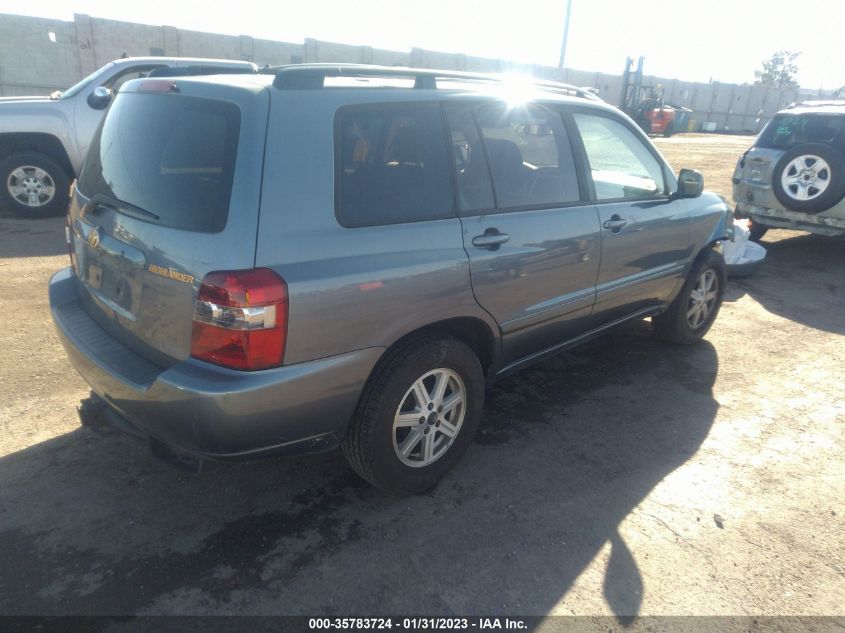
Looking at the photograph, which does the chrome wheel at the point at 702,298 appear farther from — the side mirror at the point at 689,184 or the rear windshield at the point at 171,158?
the rear windshield at the point at 171,158

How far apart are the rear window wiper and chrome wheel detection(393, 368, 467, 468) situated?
4.18 feet

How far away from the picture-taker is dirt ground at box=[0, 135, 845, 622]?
2363 millimetres

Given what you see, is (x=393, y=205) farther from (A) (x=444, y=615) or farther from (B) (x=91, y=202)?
(A) (x=444, y=615)

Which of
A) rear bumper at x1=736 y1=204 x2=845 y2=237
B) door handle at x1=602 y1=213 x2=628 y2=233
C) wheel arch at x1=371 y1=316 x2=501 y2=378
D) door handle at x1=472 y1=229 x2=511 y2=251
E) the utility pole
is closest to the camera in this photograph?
wheel arch at x1=371 y1=316 x2=501 y2=378

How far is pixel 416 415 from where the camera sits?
2.79m

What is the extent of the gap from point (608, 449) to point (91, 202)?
2.88 metres

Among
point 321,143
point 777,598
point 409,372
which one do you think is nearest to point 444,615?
point 409,372

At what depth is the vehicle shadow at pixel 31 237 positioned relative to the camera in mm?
6367

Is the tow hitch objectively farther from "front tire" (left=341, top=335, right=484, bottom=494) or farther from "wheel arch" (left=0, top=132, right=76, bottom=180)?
"wheel arch" (left=0, top=132, right=76, bottom=180)

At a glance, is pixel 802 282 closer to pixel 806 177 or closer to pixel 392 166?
pixel 806 177

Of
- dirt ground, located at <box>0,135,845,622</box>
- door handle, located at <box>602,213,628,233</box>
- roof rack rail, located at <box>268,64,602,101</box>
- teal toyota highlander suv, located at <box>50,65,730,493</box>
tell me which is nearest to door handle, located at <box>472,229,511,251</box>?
teal toyota highlander suv, located at <box>50,65,730,493</box>

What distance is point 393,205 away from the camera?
102 inches

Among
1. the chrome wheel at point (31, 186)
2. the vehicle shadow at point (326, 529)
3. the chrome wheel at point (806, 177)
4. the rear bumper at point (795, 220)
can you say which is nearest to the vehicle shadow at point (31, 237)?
the chrome wheel at point (31, 186)

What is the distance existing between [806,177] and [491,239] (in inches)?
216
